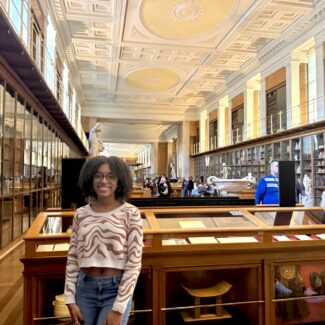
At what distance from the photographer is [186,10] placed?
9500 mm

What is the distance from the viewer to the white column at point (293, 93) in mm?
10422

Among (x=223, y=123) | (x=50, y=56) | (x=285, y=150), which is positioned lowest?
(x=285, y=150)

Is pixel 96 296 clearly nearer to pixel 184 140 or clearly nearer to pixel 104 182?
pixel 104 182

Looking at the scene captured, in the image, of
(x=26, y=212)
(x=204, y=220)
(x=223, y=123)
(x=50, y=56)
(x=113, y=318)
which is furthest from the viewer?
(x=223, y=123)

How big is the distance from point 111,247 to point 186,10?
9.57 metres

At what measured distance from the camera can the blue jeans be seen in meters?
1.44

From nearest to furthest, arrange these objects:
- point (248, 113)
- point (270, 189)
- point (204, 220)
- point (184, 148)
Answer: point (204, 220) → point (270, 189) → point (248, 113) → point (184, 148)

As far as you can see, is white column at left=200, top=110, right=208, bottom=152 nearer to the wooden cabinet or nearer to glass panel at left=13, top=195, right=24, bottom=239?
the wooden cabinet

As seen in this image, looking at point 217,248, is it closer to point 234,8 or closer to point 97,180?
point 97,180

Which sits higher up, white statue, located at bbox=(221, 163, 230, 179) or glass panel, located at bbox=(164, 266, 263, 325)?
white statue, located at bbox=(221, 163, 230, 179)

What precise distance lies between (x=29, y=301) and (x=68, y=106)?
11879mm

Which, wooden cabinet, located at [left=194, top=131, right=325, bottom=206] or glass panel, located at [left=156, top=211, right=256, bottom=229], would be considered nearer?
glass panel, located at [left=156, top=211, right=256, bottom=229]

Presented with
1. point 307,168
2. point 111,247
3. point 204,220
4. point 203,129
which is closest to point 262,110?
point 307,168

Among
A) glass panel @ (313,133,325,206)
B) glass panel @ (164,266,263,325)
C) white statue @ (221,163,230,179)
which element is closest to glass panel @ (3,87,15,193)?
glass panel @ (164,266,263,325)
